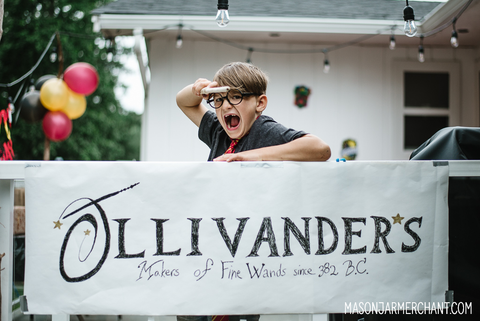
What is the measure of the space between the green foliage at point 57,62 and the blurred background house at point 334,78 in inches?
235

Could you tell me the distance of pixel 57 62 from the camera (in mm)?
10586

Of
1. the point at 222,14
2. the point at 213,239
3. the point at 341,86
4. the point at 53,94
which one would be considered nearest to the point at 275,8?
the point at 341,86

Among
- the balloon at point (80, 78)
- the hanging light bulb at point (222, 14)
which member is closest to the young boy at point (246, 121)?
the hanging light bulb at point (222, 14)

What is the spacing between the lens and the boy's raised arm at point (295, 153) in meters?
1.33

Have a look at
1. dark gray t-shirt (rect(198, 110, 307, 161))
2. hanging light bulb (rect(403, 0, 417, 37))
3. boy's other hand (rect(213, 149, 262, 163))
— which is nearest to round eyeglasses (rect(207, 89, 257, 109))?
dark gray t-shirt (rect(198, 110, 307, 161))

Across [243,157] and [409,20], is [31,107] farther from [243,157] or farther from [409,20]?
[409,20]

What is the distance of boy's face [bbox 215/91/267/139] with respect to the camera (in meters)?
1.51

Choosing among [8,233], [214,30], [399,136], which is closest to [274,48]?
[214,30]

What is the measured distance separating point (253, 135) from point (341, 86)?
366 centimetres

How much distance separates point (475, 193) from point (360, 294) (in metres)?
0.68

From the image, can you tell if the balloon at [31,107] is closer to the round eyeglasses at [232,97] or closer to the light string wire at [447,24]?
the round eyeglasses at [232,97]

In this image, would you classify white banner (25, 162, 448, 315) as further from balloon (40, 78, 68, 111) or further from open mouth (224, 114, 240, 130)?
balloon (40, 78, 68, 111)

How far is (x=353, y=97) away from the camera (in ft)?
15.7

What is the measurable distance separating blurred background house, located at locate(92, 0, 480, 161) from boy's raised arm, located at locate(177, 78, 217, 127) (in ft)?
9.24
